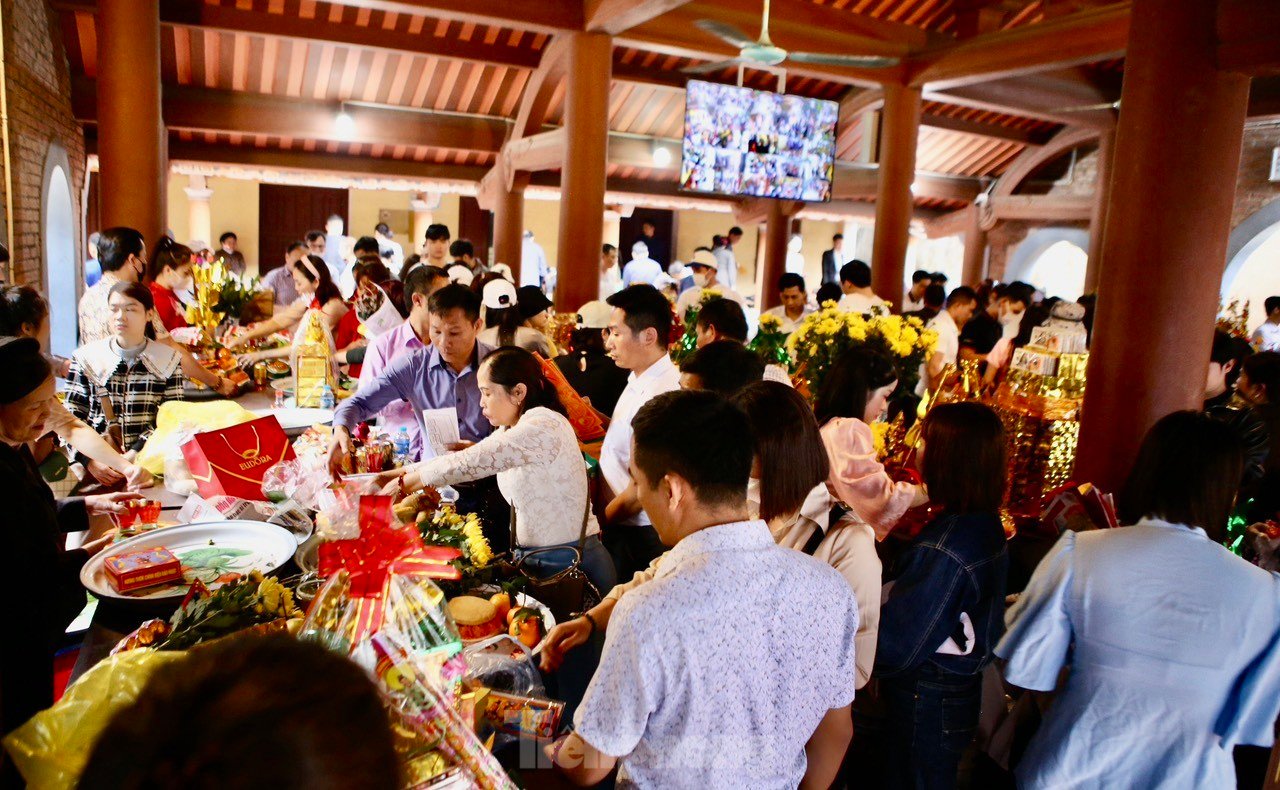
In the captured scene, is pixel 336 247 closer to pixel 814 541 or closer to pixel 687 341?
pixel 687 341

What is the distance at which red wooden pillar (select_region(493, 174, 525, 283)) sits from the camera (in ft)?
34.1

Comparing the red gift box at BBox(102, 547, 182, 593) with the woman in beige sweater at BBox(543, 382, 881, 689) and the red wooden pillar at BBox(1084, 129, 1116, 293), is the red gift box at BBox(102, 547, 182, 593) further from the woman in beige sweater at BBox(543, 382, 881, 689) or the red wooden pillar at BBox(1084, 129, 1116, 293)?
the red wooden pillar at BBox(1084, 129, 1116, 293)

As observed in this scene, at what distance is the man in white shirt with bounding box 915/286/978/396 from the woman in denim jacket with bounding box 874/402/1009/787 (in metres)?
2.89

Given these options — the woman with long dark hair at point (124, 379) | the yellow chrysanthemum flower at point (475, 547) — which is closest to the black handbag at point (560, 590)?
the yellow chrysanthemum flower at point (475, 547)

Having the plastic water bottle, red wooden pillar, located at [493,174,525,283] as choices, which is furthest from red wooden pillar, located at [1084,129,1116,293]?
the plastic water bottle

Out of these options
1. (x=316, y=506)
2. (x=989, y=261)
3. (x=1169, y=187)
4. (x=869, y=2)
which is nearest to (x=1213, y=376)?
(x=1169, y=187)

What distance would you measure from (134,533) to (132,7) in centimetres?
472

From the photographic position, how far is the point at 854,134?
11.9 m

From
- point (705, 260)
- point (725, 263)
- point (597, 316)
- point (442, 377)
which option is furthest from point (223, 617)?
point (725, 263)

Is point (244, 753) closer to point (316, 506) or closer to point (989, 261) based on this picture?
point (316, 506)

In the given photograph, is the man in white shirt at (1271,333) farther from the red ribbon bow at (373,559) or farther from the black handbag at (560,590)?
the red ribbon bow at (373,559)

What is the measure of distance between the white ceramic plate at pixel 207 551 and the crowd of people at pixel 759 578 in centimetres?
9

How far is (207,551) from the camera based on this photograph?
2.02 metres

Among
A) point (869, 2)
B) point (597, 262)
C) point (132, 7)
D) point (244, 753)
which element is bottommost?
point (244, 753)
